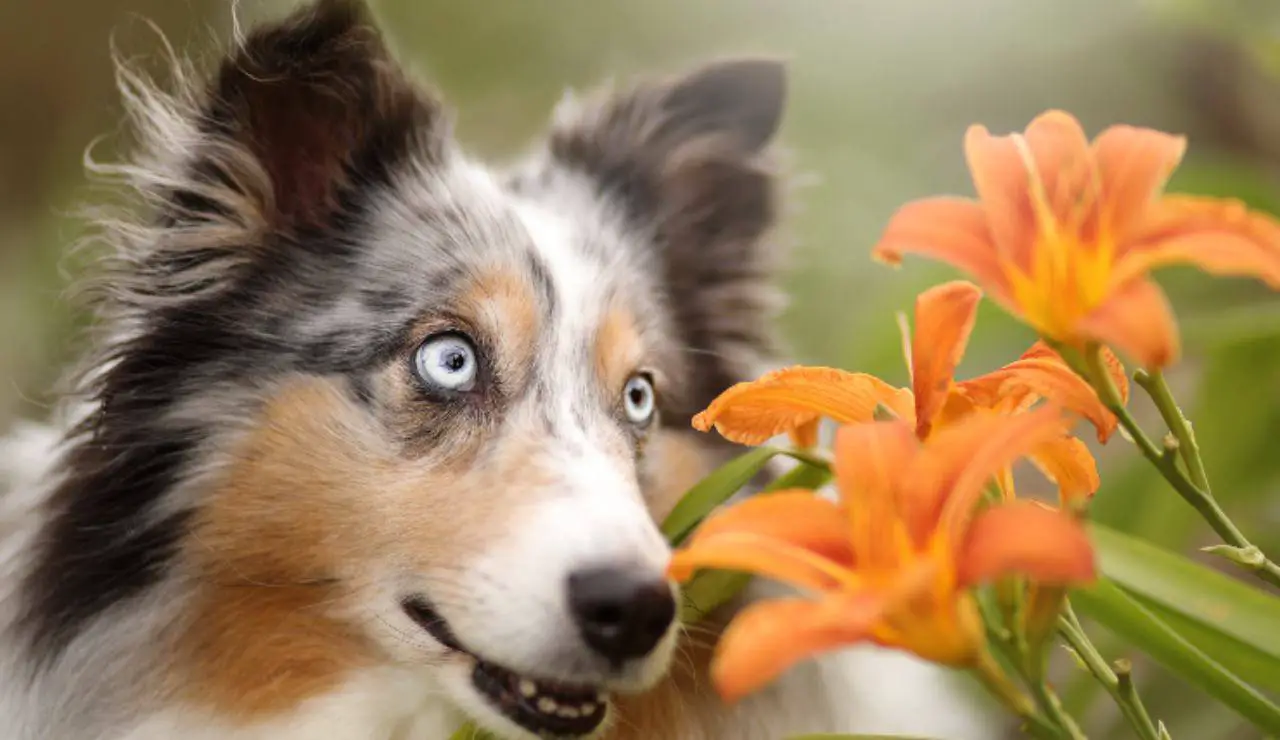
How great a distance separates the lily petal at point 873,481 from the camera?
46 centimetres

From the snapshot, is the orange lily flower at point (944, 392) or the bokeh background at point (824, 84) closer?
the orange lily flower at point (944, 392)

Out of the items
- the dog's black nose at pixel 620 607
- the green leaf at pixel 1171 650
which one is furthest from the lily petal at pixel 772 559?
the dog's black nose at pixel 620 607

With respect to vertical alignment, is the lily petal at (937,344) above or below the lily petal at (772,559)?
above

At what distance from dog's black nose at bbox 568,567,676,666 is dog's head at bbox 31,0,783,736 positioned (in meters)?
0.05

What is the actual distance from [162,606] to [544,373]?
0.43m

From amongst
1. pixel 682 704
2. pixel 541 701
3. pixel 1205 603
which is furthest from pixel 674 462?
pixel 1205 603

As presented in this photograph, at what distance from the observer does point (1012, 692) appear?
47 centimetres

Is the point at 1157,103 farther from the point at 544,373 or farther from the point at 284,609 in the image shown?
the point at 284,609

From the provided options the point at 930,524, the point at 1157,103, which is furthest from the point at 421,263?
the point at 1157,103

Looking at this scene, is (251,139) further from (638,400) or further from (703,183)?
(703,183)

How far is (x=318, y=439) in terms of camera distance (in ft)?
3.41

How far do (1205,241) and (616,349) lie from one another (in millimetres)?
727

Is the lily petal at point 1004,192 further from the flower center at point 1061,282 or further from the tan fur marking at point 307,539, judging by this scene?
the tan fur marking at point 307,539

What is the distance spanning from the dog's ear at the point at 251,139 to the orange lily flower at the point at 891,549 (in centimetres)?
77
